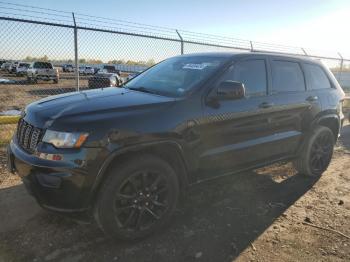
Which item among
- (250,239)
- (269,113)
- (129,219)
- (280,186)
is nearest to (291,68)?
(269,113)

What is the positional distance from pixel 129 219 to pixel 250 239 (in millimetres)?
1256

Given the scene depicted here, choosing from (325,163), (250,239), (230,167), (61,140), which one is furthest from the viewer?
(325,163)

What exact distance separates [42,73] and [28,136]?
26876mm

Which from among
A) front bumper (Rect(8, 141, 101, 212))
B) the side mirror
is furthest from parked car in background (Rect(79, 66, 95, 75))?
front bumper (Rect(8, 141, 101, 212))

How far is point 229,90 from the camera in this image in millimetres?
3893

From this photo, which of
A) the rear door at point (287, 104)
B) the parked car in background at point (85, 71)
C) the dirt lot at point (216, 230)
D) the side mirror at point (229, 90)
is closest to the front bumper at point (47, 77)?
the parked car in background at point (85, 71)

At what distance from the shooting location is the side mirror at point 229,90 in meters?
3.89

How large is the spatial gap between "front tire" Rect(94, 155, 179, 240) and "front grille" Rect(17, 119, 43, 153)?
0.71 metres

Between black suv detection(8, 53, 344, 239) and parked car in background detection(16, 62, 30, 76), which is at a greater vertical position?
black suv detection(8, 53, 344, 239)

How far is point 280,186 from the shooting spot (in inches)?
210

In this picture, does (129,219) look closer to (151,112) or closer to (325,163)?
(151,112)

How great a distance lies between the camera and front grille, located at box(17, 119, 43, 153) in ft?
10.9

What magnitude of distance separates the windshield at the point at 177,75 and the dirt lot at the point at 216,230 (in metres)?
1.11

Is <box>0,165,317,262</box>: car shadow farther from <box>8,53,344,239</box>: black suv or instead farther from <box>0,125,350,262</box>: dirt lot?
<box>8,53,344,239</box>: black suv
